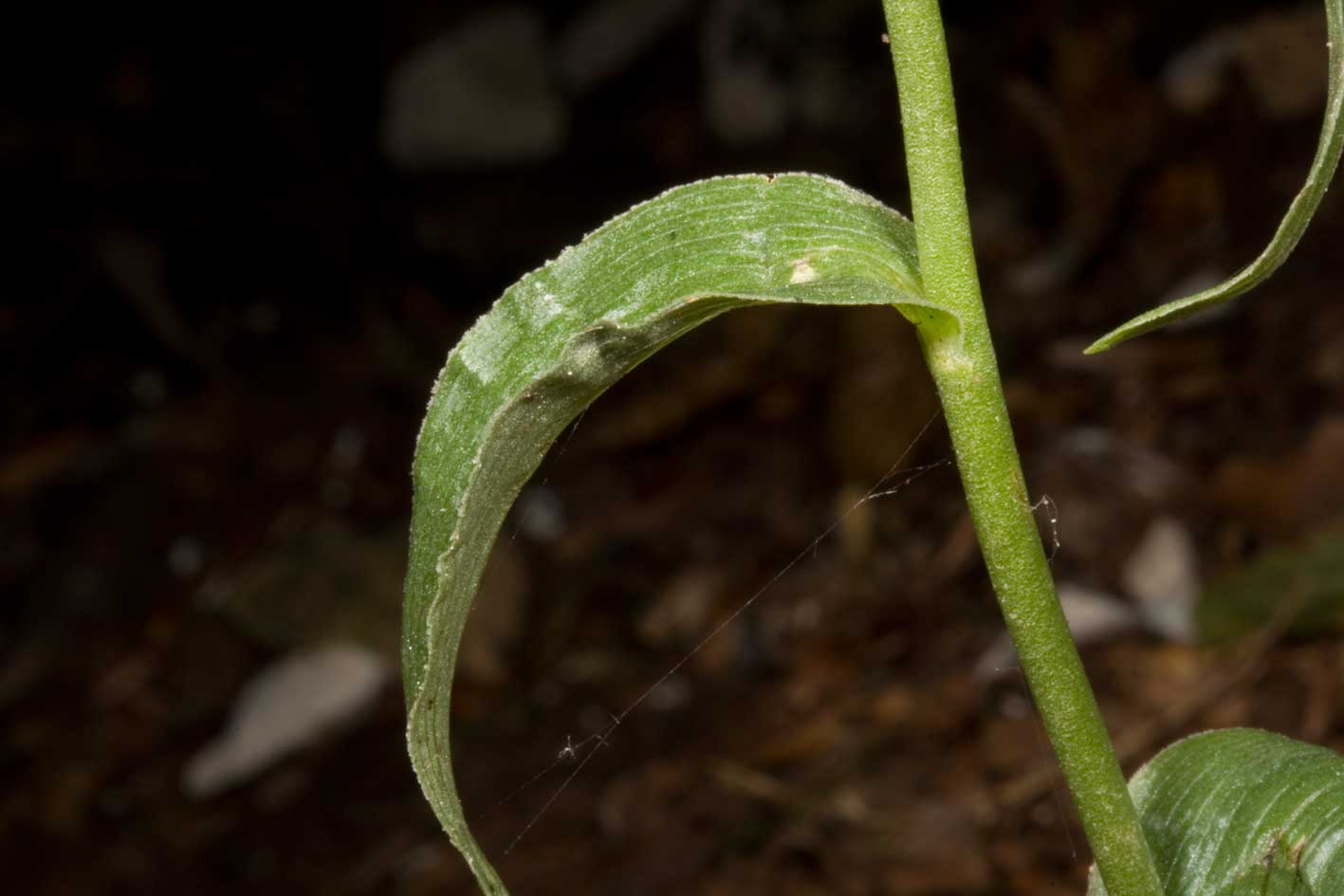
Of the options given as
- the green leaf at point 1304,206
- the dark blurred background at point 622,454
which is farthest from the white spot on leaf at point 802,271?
the dark blurred background at point 622,454

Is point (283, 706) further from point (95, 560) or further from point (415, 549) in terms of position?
point (415, 549)

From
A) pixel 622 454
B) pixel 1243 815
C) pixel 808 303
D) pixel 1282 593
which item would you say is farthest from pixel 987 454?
pixel 622 454

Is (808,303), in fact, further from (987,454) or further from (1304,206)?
(1304,206)

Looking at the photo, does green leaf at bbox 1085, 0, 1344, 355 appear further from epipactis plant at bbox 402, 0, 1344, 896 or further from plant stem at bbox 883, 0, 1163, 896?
plant stem at bbox 883, 0, 1163, 896

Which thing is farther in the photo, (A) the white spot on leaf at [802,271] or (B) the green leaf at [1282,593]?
(B) the green leaf at [1282,593]

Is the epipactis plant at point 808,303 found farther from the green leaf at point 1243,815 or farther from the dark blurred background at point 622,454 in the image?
the dark blurred background at point 622,454

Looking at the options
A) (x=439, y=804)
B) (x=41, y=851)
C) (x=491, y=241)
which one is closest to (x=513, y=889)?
(x=41, y=851)
